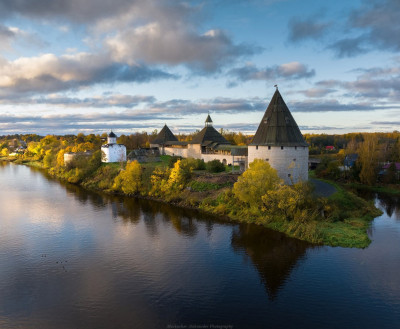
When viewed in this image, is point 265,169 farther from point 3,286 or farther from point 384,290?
point 3,286

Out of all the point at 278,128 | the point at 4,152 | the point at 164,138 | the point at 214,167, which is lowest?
the point at 214,167

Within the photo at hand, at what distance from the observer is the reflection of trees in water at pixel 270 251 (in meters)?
14.1

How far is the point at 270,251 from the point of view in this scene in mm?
16953

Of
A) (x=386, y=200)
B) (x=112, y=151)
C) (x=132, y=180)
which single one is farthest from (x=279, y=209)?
(x=112, y=151)

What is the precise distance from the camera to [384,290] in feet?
41.4

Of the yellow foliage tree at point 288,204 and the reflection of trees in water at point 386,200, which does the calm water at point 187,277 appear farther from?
the reflection of trees in water at point 386,200

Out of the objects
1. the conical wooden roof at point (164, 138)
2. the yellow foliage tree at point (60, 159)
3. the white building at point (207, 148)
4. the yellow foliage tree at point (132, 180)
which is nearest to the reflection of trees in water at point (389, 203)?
the white building at point (207, 148)

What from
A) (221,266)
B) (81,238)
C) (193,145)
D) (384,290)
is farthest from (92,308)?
(193,145)

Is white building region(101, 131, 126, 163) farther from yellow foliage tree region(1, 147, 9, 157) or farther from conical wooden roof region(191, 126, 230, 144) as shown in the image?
yellow foliage tree region(1, 147, 9, 157)

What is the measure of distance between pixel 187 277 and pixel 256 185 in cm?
1031

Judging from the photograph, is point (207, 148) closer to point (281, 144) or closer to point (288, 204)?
point (281, 144)

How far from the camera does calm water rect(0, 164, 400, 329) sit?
11.2 metres

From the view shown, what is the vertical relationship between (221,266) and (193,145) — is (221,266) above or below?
below

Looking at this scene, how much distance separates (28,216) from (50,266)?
10.6m
